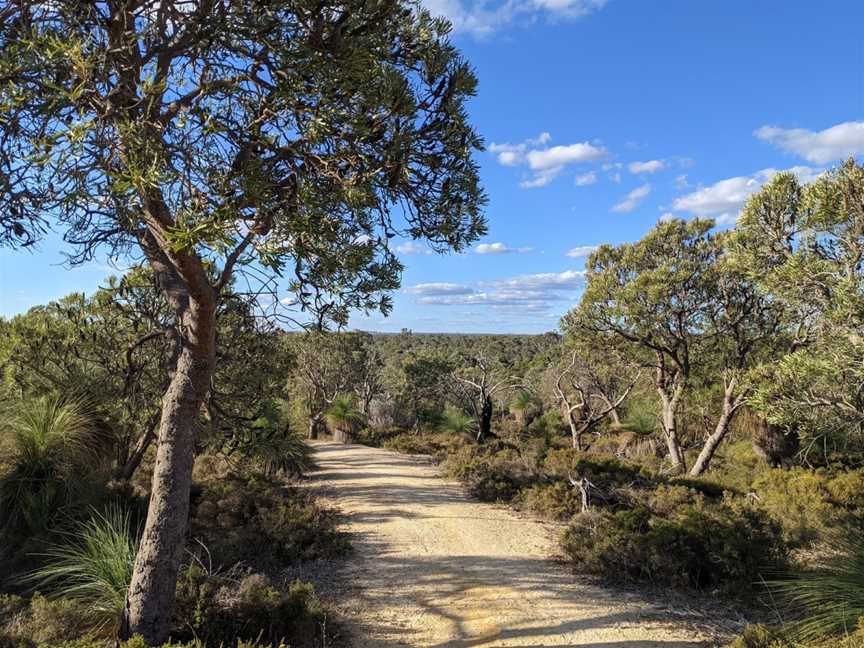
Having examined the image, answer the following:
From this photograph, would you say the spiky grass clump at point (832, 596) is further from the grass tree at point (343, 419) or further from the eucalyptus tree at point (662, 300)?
the grass tree at point (343, 419)

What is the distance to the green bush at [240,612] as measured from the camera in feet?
15.1

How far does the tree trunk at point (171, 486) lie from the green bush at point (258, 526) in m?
2.55

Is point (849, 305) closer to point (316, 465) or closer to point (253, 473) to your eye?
point (253, 473)

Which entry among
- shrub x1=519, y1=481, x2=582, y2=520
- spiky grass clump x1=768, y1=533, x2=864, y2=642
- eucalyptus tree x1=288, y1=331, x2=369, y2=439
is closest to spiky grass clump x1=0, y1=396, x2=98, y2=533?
shrub x1=519, y1=481, x2=582, y2=520

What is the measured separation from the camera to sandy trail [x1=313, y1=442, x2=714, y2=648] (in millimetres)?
5195

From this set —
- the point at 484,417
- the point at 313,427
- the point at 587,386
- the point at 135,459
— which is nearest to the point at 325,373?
the point at 313,427

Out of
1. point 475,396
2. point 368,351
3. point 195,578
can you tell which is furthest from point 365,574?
point 368,351

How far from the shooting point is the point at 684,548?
6.70 m

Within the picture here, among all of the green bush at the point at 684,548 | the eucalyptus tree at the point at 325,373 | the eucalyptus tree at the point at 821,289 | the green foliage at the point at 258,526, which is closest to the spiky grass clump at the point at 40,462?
the green foliage at the point at 258,526

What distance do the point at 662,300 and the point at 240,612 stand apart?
39.2 ft

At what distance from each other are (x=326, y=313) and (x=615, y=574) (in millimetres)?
5080

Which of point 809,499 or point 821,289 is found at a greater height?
point 821,289

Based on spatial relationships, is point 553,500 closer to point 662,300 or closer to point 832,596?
point 832,596

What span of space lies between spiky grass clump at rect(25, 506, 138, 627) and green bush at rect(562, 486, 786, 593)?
544cm
